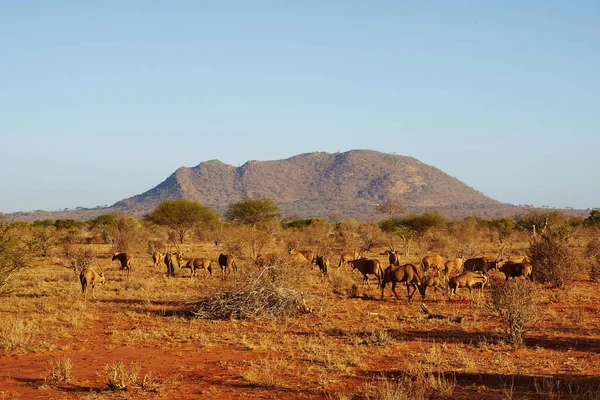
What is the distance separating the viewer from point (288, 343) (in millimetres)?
11867

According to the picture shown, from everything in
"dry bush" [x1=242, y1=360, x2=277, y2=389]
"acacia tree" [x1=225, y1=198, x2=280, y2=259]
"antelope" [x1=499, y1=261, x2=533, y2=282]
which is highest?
"acacia tree" [x1=225, y1=198, x2=280, y2=259]

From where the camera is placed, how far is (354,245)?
3475 cm

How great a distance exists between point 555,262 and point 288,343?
11.6m

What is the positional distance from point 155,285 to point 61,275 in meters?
5.51

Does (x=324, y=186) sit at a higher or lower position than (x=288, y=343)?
higher

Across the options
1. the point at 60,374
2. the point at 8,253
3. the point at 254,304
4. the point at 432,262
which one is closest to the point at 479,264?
the point at 432,262

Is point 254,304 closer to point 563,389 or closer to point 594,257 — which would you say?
point 563,389

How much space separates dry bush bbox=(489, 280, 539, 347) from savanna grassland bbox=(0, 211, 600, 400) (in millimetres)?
213

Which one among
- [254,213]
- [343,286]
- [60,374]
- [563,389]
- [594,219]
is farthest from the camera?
[594,219]

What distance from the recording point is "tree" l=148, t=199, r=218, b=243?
50.2 meters

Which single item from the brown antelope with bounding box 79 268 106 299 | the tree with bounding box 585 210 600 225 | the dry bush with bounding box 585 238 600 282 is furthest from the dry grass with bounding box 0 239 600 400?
the tree with bounding box 585 210 600 225

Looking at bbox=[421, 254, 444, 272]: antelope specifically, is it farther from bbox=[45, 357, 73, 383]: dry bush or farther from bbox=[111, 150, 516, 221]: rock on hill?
bbox=[111, 150, 516, 221]: rock on hill

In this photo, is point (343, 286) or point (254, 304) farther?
point (343, 286)

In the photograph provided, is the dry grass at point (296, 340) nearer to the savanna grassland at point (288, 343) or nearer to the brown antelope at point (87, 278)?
the savanna grassland at point (288, 343)
